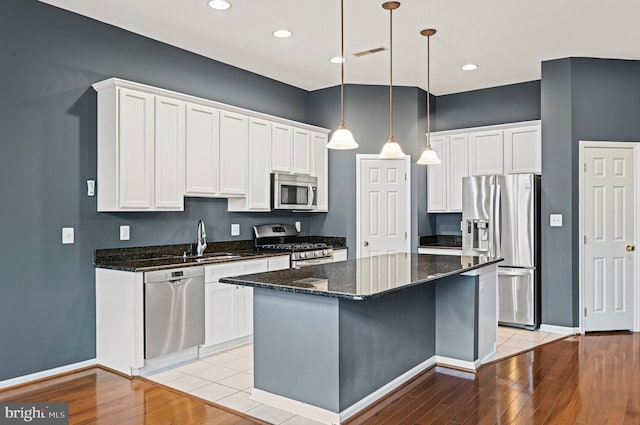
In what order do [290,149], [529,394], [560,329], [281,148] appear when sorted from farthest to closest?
[290,149], [281,148], [560,329], [529,394]

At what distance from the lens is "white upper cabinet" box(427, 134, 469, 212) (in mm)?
6129

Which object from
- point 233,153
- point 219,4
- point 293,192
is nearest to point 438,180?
point 293,192

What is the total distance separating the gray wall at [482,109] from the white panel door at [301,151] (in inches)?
75.0

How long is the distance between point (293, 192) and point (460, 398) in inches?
121

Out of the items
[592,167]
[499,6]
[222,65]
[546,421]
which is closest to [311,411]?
[546,421]

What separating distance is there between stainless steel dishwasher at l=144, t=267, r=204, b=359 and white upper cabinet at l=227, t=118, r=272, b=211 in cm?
120

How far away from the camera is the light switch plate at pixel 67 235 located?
12.5 ft

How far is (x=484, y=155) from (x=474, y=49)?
151cm

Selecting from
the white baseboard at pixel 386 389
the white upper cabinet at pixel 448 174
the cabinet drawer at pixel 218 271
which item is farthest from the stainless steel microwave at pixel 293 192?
the white baseboard at pixel 386 389

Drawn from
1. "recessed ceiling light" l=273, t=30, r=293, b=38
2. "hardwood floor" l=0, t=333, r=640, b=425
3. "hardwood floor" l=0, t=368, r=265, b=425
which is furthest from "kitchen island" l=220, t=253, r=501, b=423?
"recessed ceiling light" l=273, t=30, r=293, b=38

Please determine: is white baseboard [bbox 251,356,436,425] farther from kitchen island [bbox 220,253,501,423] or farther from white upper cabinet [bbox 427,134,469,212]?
white upper cabinet [bbox 427,134,469,212]

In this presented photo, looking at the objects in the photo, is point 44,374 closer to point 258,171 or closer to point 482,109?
point 258,171

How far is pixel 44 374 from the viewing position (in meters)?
3.69

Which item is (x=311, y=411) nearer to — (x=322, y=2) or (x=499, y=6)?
(x=322, y=2)
